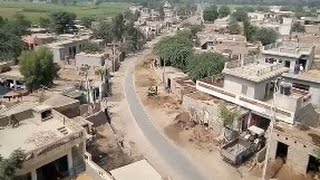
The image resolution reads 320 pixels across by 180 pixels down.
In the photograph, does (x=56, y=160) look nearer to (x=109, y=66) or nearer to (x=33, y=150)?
(x=33, y=150)

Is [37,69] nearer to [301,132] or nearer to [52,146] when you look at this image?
[52,146]

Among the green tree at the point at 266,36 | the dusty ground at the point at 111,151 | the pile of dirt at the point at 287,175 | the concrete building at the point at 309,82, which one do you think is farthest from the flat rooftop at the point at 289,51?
the green tree at the point at 266,36

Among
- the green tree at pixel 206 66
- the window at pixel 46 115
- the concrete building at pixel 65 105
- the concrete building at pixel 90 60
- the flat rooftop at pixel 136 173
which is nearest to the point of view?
the flat rooftop at pixel 136 173

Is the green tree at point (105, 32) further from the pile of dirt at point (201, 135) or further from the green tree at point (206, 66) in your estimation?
the pile of dirt at point (201, 135)

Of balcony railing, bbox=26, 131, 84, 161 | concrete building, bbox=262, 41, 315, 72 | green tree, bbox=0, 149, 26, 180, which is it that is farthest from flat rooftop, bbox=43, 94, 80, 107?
concrete building, bbox=262, 41, 315, 72

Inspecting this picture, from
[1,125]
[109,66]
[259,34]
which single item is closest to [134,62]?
[109,66]

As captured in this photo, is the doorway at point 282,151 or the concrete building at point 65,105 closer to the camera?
the doorway at point 282,151
